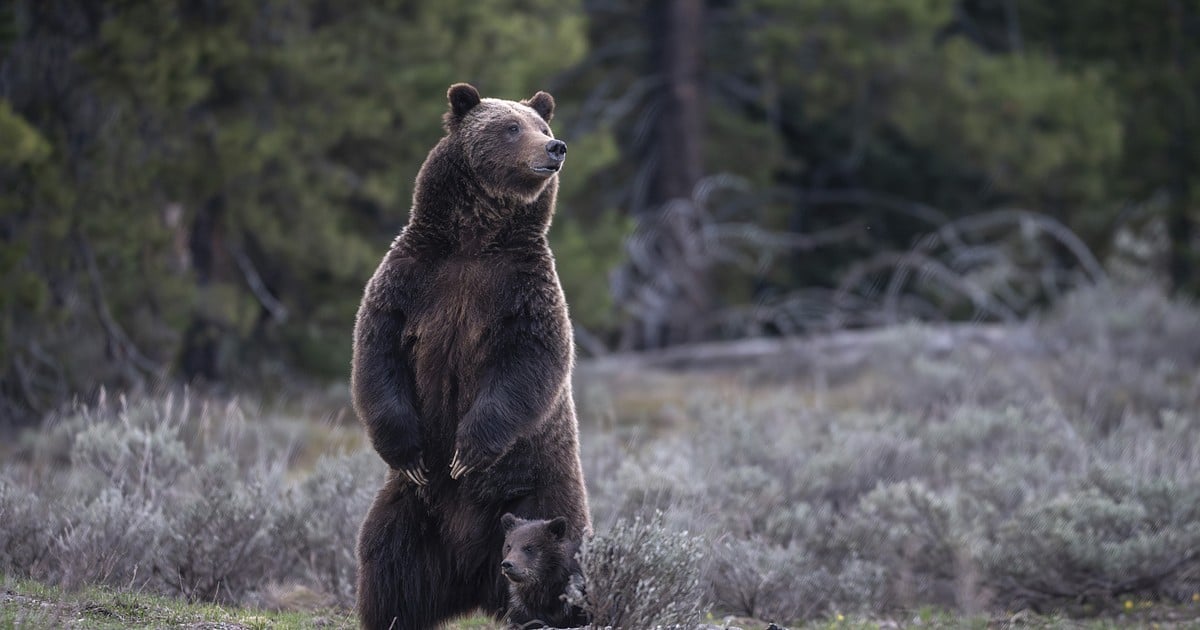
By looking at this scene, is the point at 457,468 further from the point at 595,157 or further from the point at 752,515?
the point at 595,157

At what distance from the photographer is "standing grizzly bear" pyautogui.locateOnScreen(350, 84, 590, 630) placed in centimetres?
523

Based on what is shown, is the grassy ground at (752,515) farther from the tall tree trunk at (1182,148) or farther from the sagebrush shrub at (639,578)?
the tall tree trunk at (1182,148)

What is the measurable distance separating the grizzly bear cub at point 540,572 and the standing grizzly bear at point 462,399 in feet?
0.49

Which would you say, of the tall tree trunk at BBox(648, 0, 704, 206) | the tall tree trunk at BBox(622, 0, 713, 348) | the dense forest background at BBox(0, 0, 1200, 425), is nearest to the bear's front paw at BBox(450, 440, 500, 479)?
the dense forest background at BBox(0, 0, 1200, 425)

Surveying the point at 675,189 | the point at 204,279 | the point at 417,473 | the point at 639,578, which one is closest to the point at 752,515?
the point at 639,578

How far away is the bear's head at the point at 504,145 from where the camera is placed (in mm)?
5418

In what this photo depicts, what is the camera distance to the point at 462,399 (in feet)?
17.5

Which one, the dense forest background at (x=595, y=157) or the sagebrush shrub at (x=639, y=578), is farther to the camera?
the dense forest background at (x=595, y=157)

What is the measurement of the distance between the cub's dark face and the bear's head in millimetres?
1353

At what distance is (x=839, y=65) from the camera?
1911 cm

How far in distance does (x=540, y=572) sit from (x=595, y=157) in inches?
442

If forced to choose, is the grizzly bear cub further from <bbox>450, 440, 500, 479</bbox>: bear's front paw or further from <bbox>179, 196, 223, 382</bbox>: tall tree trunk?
<bbox>179, 196, 223, 382</bbox>: tall tree trunk

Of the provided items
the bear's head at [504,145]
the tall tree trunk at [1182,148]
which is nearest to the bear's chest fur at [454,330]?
the bear's head at [504,145]

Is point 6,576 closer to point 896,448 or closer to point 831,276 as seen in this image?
point 896,448
